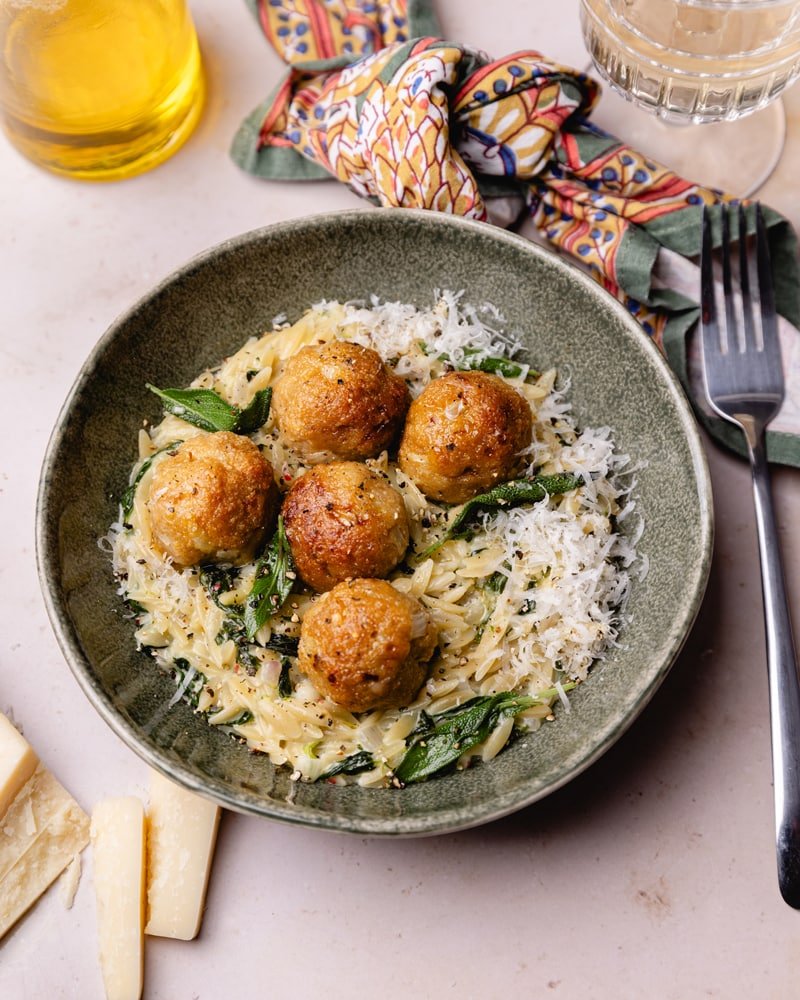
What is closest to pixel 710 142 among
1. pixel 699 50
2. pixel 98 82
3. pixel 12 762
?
pixel 699 50

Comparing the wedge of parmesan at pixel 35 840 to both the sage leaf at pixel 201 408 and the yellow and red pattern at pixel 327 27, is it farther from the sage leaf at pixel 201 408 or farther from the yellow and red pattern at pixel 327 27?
the yellow and red pattern at pixel 327 27

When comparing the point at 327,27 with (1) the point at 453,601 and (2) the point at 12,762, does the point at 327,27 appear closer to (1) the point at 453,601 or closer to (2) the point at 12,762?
(1) the point at 453,601

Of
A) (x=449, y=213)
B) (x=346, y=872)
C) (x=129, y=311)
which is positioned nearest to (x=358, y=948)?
(x=346, y=872)

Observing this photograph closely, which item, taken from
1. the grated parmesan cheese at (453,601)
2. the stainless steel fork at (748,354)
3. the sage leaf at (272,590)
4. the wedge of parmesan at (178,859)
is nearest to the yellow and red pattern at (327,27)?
the grated parmesan cheese at (453,601)

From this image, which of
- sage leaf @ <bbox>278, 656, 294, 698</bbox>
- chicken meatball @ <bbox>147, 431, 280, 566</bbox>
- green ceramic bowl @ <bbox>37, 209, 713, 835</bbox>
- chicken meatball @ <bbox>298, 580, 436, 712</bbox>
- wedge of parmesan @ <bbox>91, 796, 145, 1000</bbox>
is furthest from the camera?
wedge of parmesan @ <bbox>91, 796, 145, 1000</bbox>

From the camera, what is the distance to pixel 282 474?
383cm

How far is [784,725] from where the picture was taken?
11.8 feet

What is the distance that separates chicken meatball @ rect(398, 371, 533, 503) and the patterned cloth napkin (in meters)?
0.95

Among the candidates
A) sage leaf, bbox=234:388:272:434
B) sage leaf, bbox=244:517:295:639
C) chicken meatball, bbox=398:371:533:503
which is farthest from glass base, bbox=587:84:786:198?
sage leaf, bbox=244:517:295:639

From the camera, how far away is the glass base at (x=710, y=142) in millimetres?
4555

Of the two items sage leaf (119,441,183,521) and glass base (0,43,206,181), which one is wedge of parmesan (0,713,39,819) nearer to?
sage leaf (119,441,183,521)

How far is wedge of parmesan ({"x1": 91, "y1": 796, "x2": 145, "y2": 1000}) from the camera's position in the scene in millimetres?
3701

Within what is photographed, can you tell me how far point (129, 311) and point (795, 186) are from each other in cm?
292

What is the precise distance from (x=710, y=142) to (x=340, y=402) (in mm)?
2293
